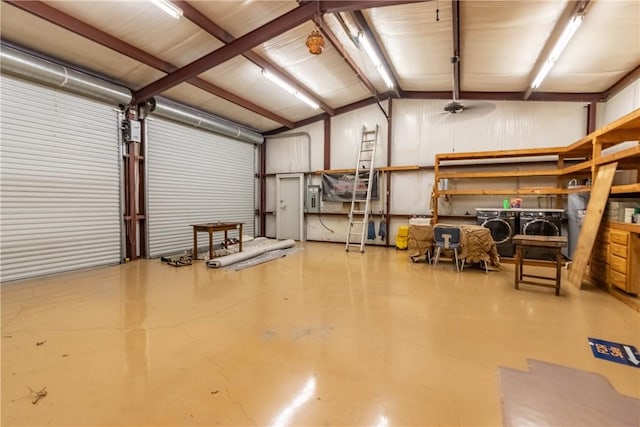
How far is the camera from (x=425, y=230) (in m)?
5.27

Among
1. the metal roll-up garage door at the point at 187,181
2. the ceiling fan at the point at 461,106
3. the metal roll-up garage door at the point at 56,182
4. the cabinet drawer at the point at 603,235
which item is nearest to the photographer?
the cabinet drawer at the point at 603,235

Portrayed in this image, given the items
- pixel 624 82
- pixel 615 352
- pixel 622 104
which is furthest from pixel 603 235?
pixel 624 82

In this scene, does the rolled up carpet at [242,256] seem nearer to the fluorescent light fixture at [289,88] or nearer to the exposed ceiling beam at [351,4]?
the fluorescent light fixture at [289,88]

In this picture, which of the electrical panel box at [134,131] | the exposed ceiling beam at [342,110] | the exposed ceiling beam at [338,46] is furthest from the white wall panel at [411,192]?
the electrical panel box at [134,131]

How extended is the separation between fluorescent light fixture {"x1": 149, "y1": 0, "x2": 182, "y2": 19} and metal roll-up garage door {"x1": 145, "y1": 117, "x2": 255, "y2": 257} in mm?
2870

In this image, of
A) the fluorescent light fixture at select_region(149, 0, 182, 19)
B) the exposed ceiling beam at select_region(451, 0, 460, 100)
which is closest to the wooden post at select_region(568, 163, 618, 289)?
the exposed ceiling beam at select_region(451, 0, 460, 100)

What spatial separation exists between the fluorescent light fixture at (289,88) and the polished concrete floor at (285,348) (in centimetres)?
382

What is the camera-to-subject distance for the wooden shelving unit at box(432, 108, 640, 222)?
346cm

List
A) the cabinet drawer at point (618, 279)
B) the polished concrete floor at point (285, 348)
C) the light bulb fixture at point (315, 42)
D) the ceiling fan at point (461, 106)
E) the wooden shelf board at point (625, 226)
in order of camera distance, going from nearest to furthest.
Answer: the polished concrete floor at point (285, 348), the wooden shelf board at point (625, 226), the cabinet drawer at point (618, 279), the light bulb fixture at point (315, 42), the ceiling fan at point (461, 106)

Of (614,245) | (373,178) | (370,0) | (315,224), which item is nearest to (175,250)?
(315,224)

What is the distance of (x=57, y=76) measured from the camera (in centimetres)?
415

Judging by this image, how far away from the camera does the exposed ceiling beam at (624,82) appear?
4.68 meters

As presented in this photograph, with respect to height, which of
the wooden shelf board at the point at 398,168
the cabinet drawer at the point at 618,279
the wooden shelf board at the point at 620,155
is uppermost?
the wooden shelf board at the point at 398,168

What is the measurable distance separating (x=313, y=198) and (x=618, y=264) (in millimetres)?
6138
